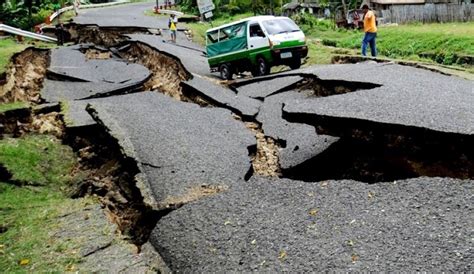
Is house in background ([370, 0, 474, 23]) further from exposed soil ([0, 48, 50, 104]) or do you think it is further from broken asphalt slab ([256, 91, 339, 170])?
broken asphalt slab ([256, 91, 339, 170])

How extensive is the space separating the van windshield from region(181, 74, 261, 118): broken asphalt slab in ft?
8.33

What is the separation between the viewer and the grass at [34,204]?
4.86 metres

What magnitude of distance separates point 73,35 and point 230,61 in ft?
49.5

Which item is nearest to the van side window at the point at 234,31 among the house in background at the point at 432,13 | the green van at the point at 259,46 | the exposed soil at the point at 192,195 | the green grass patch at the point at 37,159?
the green van at the point at 259,46

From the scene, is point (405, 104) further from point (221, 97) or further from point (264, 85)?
point (264, 85)

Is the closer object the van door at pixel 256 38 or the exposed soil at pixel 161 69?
the exposed soil at pixel 161 69

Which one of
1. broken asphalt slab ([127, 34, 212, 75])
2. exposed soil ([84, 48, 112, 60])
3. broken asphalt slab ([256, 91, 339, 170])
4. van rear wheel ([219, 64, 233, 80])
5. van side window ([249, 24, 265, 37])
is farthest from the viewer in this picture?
exposed soil ([84, 48, 112, 60])

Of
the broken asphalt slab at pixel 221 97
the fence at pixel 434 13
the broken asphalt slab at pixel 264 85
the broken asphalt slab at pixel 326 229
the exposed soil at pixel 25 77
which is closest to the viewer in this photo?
the broken asphalt slab at pixel 326 229

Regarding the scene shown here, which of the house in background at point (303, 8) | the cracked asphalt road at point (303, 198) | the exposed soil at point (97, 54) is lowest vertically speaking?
the cracked asphalt road at point (303, 198)

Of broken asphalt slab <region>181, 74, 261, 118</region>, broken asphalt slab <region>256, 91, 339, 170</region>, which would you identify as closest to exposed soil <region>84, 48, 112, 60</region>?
broken asphalt slab <region>181, 74, 261, 118</region>

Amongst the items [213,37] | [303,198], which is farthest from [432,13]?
[303,198]

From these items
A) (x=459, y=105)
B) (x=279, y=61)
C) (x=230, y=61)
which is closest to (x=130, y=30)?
(x=230, y=61)

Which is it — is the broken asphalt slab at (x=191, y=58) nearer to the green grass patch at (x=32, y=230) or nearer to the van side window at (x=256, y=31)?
the van side window at (x=256, y=31)

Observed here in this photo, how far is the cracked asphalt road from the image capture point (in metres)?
4.25
